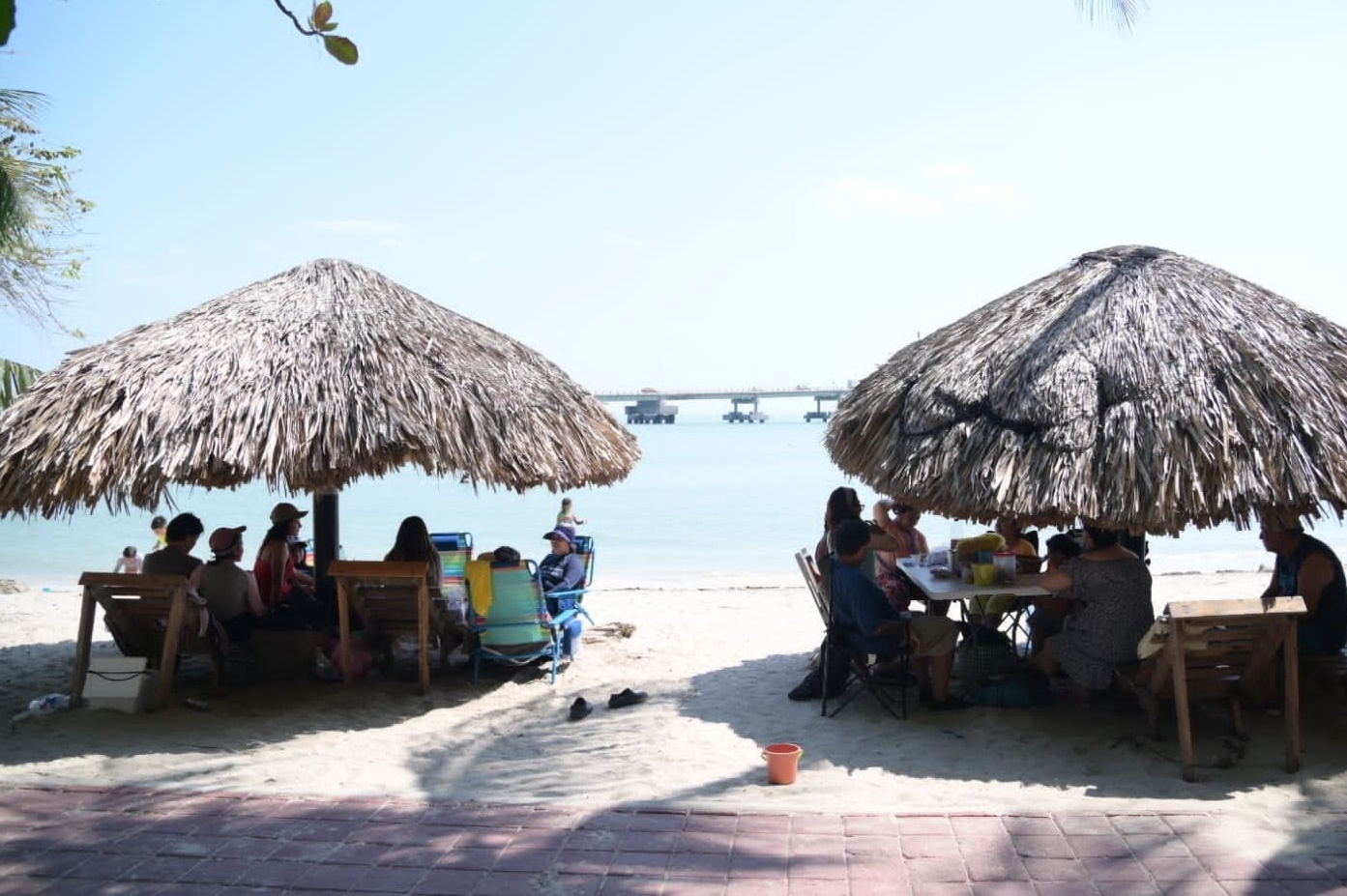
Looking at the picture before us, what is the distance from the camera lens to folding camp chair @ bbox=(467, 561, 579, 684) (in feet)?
21.2

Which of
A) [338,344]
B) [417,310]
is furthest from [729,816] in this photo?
[417,310]

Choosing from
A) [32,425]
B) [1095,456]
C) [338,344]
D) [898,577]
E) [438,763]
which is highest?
[338,344]

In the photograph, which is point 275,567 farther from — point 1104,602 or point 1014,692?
point 1104,602

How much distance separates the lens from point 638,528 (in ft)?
93.4

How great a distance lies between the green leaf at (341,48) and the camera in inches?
98.4

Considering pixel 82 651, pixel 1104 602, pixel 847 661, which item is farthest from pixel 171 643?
pixel 1104 602

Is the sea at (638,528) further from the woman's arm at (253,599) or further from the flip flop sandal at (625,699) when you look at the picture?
the flip flop sandal at (625,699)

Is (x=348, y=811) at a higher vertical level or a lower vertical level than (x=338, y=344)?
lower

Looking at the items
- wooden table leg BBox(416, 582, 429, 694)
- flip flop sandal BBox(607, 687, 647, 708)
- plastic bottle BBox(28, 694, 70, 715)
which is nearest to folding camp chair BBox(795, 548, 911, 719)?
flip flop sandal BBox(607, 687, 647, 708)

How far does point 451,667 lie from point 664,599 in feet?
15.7

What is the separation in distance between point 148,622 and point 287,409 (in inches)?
58.1

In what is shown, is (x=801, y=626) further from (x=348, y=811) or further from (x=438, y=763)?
(x=348, y=811)

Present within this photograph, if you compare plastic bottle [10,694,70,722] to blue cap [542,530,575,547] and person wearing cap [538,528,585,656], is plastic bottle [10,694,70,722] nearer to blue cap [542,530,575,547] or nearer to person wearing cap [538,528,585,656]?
person wearing cap [538,528,585,656]

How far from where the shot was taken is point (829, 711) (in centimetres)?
583
